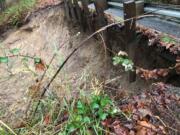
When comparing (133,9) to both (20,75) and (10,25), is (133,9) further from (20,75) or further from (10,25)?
(10,25)

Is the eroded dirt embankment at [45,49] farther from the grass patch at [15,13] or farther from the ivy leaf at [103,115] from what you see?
the ivy leaf at [103,115]

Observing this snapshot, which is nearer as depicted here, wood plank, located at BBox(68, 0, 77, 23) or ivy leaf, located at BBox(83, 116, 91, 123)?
ivy leaf, located at BBox(83, 116, 91, 123)

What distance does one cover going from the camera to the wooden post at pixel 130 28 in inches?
198

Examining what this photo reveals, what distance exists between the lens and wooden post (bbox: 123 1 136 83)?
16.5ft

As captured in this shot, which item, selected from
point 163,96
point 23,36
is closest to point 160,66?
point 163,96

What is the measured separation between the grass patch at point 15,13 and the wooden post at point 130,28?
548 cm

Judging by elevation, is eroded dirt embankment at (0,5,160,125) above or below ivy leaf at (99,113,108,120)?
below

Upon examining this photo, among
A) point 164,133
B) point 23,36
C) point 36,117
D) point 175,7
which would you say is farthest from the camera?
point 23,36

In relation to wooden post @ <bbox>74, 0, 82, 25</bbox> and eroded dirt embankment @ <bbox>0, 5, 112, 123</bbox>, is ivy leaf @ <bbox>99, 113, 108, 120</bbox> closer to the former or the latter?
eroded dirt embankment @ <bbox>0, 5, 112, 123</bbox>

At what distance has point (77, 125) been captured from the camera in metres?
3.12

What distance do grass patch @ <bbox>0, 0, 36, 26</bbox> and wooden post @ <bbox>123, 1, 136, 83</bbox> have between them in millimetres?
5482

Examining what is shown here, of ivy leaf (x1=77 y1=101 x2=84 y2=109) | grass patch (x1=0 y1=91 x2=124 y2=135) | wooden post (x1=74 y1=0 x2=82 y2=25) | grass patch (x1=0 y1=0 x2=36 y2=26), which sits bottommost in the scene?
grass patch (x1=0 y1=0 x2=36 y2=26)

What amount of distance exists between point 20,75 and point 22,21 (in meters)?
1.90

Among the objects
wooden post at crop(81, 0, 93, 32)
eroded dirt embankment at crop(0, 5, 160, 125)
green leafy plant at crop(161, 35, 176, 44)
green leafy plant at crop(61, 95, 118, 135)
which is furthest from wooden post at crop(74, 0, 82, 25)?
green leafy plant at crop(61, 95, 118, 135)
